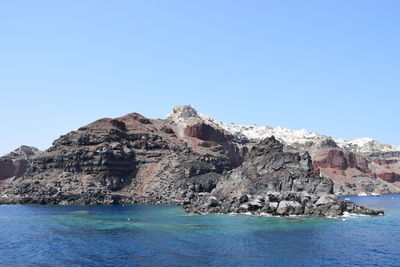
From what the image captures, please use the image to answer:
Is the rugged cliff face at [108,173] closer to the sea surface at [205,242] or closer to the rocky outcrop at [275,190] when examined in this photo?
the rocky outcrop at [275,190]

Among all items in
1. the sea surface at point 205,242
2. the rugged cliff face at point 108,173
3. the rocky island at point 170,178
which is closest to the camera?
the sea surface at point 205,242

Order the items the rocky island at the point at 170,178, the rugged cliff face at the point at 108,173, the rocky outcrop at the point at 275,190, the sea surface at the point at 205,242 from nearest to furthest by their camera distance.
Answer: the sea surface at the point at 205,242 < the rocky outcrop at the point at 275,190 < the rocky island at the point at 170,178 < the rugged cliff face at the point at 108,173

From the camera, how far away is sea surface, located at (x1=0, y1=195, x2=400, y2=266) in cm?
4969

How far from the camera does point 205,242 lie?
2438 inches

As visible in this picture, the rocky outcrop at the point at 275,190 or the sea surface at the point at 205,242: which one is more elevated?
the rocky outcrop at the point at 275,190

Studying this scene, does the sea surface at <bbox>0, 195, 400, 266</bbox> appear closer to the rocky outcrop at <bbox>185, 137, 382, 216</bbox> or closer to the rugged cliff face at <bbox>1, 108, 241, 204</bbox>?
the rocky outcrop at <bbox>185, 137, 382, 216</bbox>

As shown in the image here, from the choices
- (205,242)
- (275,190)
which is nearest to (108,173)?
(275,190)

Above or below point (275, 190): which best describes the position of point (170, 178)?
above

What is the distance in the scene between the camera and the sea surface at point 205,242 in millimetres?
49688

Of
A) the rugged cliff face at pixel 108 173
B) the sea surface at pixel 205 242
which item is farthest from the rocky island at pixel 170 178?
the sea surface at pixel 205 242

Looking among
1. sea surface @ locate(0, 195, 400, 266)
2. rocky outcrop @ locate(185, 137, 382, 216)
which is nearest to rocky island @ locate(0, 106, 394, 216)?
rocky outcrop @ locate(185, 137, 382, 216)

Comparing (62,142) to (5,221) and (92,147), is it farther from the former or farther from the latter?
(5,221)

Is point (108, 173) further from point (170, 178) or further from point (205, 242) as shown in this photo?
point (205, 242)

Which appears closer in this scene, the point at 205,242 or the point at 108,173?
the point at 205,242
